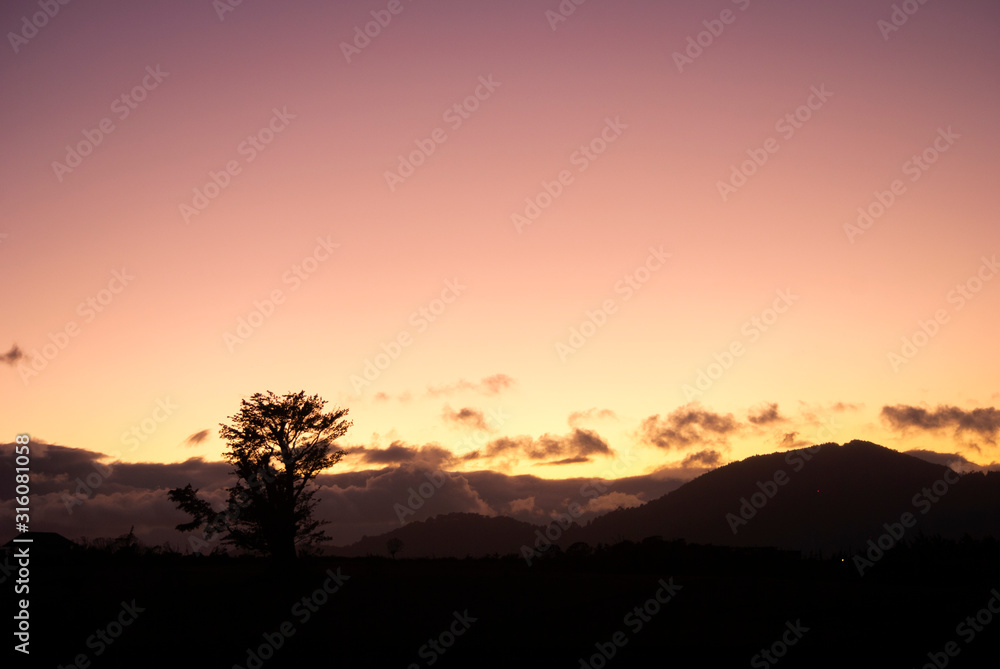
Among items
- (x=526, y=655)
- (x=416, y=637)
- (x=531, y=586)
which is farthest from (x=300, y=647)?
(x=531, y=586)

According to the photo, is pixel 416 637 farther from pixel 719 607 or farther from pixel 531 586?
pixel 719 607

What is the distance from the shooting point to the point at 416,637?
26688mm

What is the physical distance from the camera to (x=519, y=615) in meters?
29.4

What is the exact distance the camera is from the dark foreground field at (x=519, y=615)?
24.5m

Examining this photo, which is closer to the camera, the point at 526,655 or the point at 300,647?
the point at 526,655

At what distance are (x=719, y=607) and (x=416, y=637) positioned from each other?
40.8 feet

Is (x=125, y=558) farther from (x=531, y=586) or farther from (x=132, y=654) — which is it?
(x=531, y=586)

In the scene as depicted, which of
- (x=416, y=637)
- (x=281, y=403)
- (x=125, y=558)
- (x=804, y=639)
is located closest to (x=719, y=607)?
(x=804, y=639)

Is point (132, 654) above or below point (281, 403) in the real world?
below

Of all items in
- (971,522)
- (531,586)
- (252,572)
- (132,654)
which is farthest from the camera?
(971,522)

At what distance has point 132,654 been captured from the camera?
25.3 meters

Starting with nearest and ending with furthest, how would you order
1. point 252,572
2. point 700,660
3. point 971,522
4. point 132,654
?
point 700,660 < point 132,654 < point 252,572 < point 971,522

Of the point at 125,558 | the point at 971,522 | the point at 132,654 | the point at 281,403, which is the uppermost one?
the point at 281,403

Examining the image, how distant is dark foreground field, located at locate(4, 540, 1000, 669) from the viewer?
966 inches
